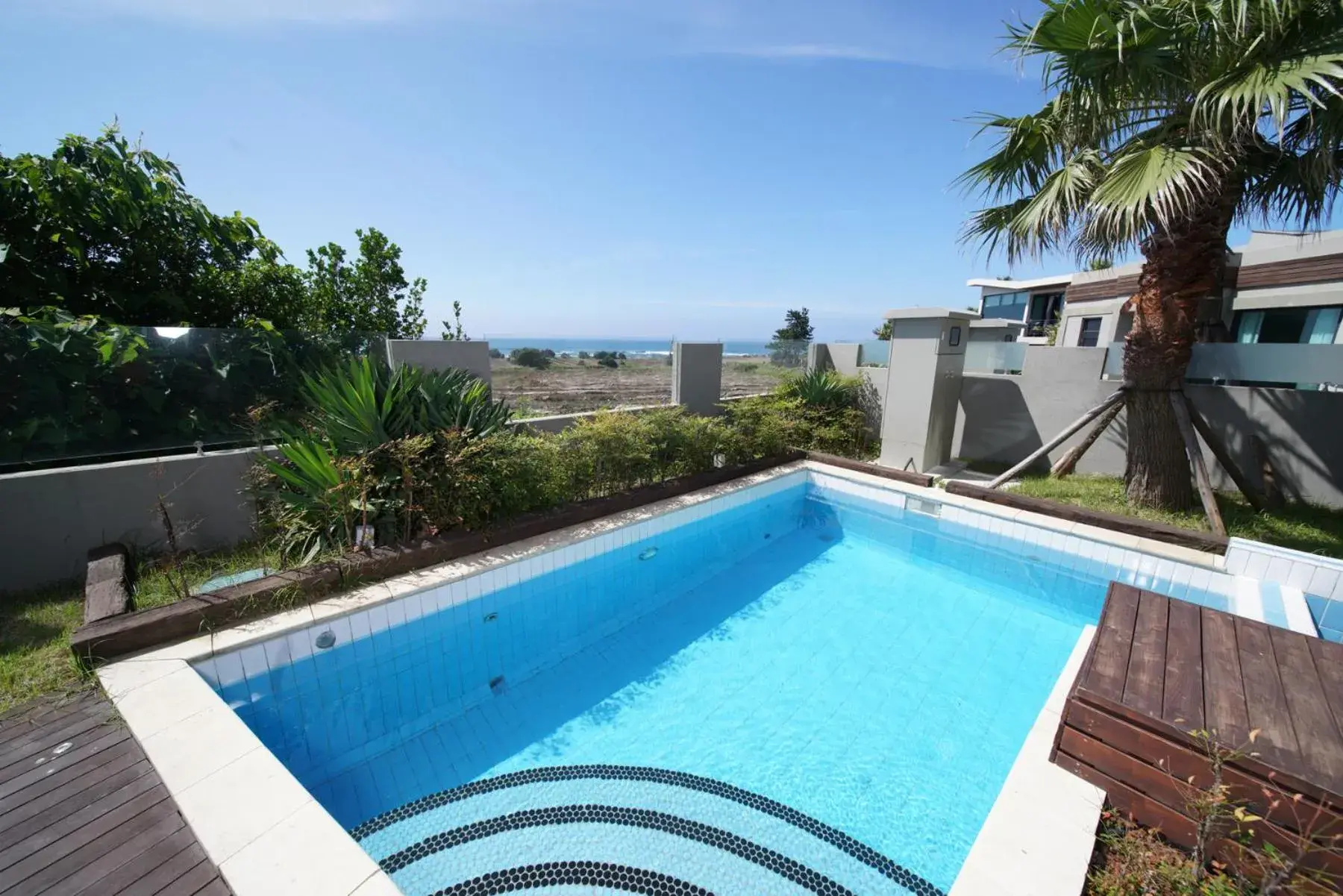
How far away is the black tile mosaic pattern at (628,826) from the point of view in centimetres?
235

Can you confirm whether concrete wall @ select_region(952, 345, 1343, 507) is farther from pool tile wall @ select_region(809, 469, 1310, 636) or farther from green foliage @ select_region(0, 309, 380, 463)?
green foliage @ select_region(0, 309, 380, 463)

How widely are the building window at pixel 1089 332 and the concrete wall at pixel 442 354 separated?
17732mm

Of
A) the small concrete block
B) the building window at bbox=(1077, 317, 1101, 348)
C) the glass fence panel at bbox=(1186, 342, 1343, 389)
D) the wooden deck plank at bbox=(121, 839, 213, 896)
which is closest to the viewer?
the wooden deck plank at bbox=(121, 839, 213, 896)

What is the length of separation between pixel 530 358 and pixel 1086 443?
8.78 metres

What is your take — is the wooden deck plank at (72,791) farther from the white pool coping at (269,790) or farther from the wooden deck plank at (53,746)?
the wooden deck plank at (53,746)

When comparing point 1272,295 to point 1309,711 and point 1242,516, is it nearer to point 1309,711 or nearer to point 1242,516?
point 1242,516

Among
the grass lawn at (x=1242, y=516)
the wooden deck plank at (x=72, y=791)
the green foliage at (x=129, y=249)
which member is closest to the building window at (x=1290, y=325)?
the grass lawn at (x=1242, y=516)

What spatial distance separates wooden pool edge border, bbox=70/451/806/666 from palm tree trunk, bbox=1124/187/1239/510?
615cm

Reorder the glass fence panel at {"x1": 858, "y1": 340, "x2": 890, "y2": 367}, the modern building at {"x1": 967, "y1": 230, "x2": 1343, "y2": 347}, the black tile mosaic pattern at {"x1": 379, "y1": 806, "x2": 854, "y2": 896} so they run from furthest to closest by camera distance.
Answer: the modern building at {"x1": 967, "y1": 230, "x2": 1343, "y2": 347} < the glass fence panel at {"x1": 858, "y1": 340, "x2": 890, "y2": 367} < the black tile mosaic pattern at {"x1": 379, "y1": 806, "x2": 854, "y2": 896}

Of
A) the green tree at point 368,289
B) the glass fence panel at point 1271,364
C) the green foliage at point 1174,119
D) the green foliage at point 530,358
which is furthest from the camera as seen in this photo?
the green foliage at point 530,358

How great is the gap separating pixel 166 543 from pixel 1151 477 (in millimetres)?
10176

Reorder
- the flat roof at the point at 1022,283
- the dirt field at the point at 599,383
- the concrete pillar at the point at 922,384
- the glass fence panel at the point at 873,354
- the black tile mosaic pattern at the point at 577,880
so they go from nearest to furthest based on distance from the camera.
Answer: the black tile mosaic pattern at the point at 577,880, the concrete pillar at the point at 922,384, the dirt field at the point at 599,383, the glass fence panel at the point at 873,354, the flat roof at the point at 1022,283

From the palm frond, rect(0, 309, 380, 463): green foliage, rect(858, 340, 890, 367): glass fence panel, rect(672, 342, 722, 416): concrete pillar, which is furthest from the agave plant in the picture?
rect(858, 340, 890, 367): glass fence panel

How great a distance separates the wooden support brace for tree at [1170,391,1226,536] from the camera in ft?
16.1
